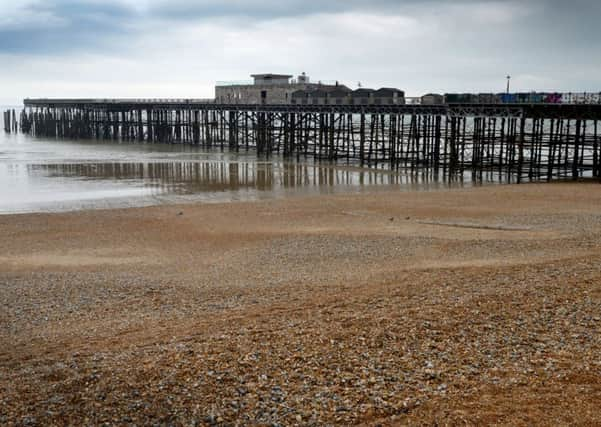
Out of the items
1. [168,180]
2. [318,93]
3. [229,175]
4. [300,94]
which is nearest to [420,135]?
[318,93]

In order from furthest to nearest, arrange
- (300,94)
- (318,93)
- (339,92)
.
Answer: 1. (339,92)
2. (300,94)
3. (318,93)

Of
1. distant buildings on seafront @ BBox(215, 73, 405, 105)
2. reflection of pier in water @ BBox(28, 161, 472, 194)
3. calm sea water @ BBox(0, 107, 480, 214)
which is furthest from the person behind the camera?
distant buildings on seafront @ BBox(215, 73, 405, 105)

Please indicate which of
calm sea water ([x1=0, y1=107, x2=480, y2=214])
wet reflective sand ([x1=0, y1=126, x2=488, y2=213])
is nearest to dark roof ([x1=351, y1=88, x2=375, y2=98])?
wet reflective sand ([x1=0, y1=126, x2=488, y2=213])

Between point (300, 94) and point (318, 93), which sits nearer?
point (318, 93)

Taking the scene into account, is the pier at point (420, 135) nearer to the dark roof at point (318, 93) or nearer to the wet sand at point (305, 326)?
the dark roof at point (318, 93)

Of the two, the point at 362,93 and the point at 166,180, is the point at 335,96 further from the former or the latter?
the point at 166,180

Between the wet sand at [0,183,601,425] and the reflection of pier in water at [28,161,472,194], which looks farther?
the reflection of pier in water at [28,161,472,194]

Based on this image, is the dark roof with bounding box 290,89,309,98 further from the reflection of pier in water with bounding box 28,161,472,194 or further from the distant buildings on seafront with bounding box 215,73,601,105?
the reflection of pier in water with bounding box 28,161,472,194

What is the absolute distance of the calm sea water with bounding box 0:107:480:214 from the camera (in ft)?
98.2

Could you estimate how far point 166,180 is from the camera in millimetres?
36562

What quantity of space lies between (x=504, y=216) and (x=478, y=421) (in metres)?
16.3

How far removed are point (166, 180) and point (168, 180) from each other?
0.35 feet

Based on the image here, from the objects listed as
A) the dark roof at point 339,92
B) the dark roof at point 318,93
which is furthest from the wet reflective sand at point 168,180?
the dark roof at point 339,92

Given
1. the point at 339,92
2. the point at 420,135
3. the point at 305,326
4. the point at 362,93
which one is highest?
the point at 339,92
